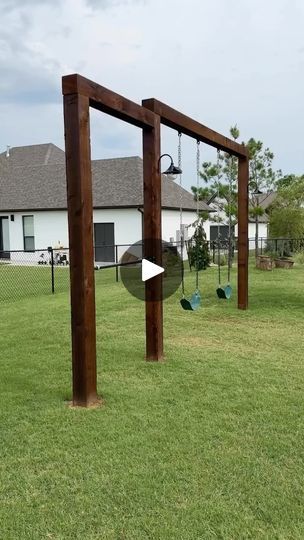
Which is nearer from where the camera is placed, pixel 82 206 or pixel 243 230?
pixel 82 206

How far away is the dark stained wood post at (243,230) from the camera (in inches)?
284

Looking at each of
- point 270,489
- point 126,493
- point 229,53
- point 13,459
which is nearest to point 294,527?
point 270,489

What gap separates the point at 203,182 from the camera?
1811 cm

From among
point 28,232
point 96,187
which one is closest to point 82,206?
point 96,187

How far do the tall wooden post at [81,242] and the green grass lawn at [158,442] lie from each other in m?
0.28

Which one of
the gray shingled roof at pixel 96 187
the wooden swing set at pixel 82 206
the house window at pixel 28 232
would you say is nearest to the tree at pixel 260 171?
the gray shingled roof at pixel 96 187

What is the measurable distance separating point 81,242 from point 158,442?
1.48 meters

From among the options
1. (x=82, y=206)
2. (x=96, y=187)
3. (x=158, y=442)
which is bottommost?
(x=158, y=442)

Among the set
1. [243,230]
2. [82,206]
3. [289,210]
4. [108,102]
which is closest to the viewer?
[82,206]

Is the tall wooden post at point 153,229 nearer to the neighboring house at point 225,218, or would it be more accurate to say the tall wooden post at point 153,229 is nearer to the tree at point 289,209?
the neighboring house at point 225,218

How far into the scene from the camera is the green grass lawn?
210 cm

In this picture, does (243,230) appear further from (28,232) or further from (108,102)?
(28,232)

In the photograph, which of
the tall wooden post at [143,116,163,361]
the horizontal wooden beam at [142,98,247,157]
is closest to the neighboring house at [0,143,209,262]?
the horizontal wooden beam at [142,98,247,157]

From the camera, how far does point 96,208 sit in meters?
19.2
